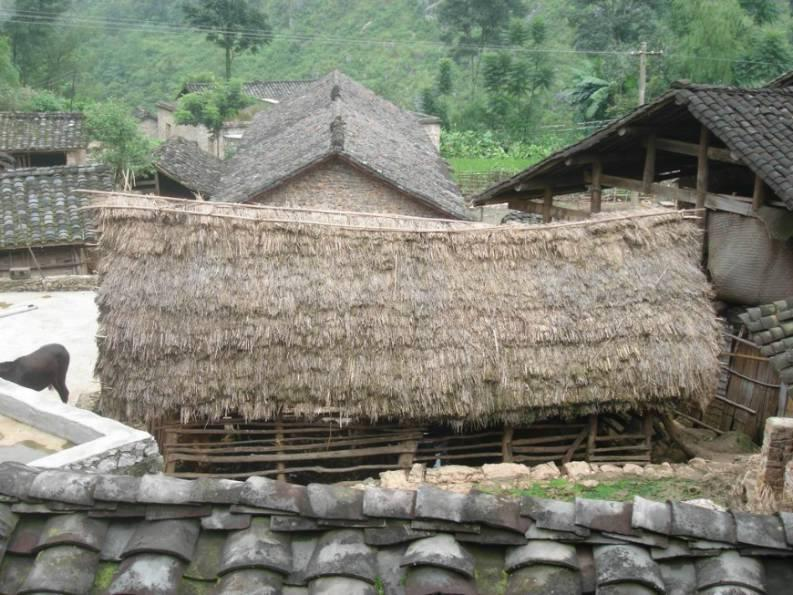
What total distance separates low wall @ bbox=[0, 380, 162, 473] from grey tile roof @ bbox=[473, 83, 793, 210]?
723 centimetres

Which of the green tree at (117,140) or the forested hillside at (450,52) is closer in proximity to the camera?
the green tree at (117,140)

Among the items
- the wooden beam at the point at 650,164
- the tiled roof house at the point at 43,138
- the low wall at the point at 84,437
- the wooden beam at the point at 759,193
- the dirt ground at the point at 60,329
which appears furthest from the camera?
the tiled roof house at the point at 43,138

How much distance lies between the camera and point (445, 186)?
19.6m

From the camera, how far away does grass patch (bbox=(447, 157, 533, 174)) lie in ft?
103

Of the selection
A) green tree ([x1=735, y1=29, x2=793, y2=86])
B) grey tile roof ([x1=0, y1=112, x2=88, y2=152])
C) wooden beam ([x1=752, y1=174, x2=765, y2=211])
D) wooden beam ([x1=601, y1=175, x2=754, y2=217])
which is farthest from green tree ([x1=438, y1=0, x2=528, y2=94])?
wooden beam ([x1=752, y1=174, x2=765, y2=211])

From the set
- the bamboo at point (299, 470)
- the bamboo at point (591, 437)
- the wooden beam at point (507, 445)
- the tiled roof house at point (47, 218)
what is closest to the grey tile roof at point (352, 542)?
the bamboo at point (299, 470)

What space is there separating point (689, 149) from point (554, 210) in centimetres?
311

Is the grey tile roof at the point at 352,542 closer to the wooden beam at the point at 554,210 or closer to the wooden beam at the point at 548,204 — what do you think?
the wooden beam at the point at 554,210

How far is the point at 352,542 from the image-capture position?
3025 mm

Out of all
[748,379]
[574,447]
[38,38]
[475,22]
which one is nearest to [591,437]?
[574,447]

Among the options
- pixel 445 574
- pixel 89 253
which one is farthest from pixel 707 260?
pixel 89 253

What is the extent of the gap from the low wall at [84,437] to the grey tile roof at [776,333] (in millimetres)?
5368

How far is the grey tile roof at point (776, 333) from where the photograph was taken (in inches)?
296

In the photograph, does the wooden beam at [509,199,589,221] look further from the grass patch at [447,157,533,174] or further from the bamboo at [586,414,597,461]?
the grass patch at [447,157,533,174]
